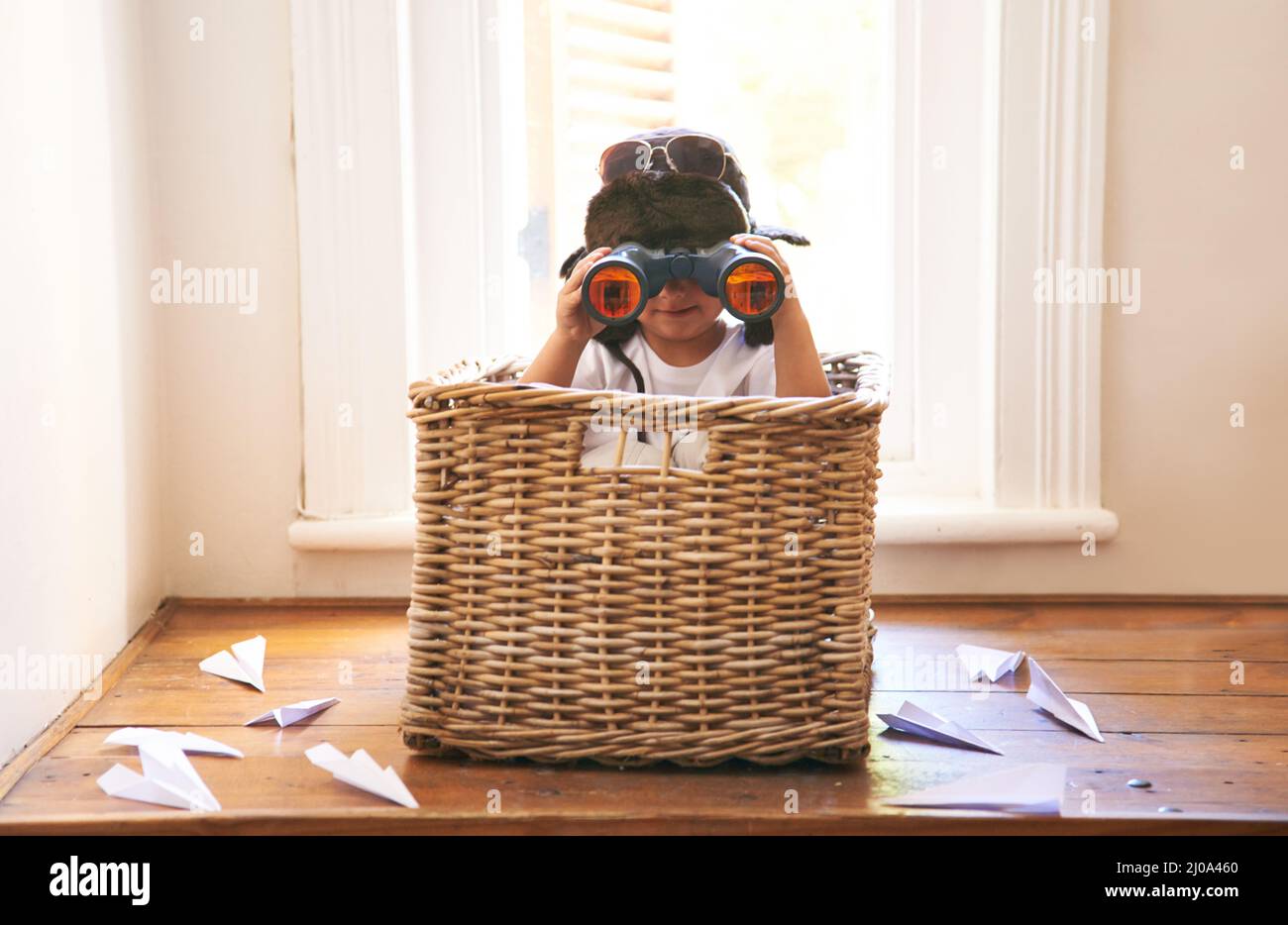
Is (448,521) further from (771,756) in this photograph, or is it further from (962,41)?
(962,41)

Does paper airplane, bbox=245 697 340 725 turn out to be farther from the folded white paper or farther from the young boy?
the folded white paper

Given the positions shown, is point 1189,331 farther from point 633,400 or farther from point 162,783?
point 162,783

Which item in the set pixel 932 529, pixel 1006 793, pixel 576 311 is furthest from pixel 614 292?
pixel 932 529

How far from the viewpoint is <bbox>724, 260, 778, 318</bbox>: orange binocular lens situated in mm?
1223

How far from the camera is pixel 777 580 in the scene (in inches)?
45.4

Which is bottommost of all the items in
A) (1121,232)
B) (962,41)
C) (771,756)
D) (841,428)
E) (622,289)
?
(771,756)

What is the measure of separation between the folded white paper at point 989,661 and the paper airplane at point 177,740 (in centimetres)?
82

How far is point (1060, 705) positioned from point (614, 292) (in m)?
0.64

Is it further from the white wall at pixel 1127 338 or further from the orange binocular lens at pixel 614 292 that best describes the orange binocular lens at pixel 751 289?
the white wall at pixel 1127 338

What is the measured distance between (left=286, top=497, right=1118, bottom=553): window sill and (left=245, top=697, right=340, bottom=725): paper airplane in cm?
39

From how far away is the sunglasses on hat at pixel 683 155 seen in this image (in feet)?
4.59
